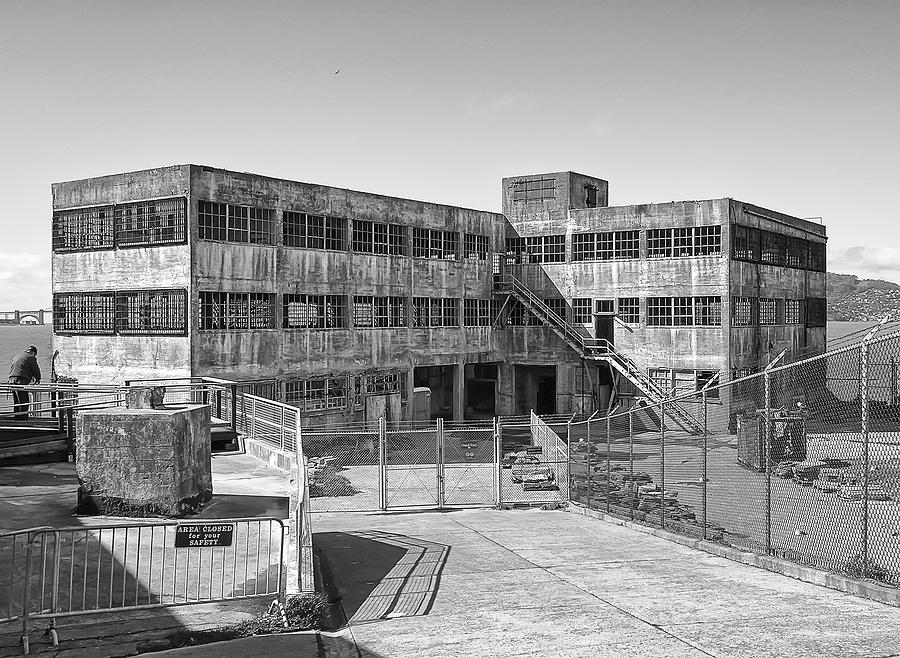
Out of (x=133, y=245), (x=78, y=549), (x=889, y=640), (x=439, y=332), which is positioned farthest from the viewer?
(x=439, y=332)

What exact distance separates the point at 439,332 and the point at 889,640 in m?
36.4

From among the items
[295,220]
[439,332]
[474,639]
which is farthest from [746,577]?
[439,332]

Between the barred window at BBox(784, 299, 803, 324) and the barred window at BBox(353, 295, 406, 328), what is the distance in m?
21.5

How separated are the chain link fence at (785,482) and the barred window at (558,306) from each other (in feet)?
30.3

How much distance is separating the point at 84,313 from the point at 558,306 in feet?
75.2

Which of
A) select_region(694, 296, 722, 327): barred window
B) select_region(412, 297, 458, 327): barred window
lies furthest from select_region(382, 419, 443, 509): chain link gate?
select_region(694, 296, 722, 327): barred window

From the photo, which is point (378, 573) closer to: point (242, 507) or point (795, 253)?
point (242, 507)

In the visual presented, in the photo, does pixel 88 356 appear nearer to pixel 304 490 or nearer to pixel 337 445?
pixel 337 445

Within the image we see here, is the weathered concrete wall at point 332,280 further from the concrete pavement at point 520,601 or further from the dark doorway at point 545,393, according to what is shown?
the concrete pavement at point 520,601

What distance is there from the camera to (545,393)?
5097 centimetres

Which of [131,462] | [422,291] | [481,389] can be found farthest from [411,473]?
[481,389]

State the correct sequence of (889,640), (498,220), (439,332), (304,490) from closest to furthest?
1. (889,640)
2. (304,490)
3. (439,332)
4. (498,220)

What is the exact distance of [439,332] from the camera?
45.2 metres

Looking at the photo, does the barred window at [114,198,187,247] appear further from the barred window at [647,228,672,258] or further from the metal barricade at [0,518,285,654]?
the metal barricade at [0,518,285,654]
